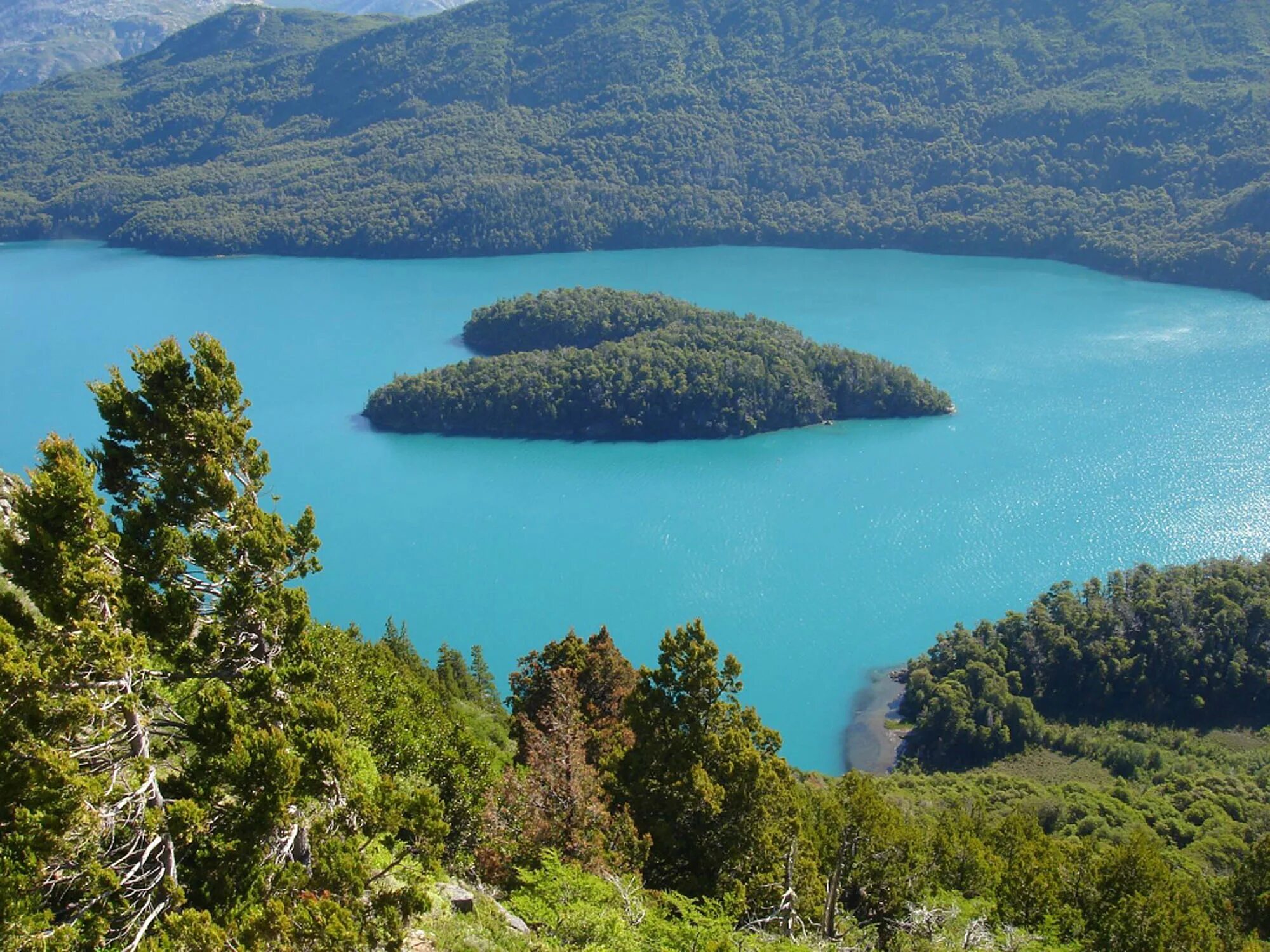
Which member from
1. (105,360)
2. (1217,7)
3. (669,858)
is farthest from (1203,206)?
(669,858)

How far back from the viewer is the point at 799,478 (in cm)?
6912

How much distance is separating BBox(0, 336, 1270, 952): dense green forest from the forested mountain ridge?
10752 cm

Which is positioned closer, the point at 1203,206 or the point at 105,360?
the point at 105,360

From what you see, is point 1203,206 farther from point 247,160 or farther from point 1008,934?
point 247,160

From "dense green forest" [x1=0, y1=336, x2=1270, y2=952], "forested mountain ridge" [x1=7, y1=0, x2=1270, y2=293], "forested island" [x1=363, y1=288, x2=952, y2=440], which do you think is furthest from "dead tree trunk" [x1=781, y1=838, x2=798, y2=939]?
"forested mountain ridge" [x1=7, y1=0, x2=1270, y2=293]

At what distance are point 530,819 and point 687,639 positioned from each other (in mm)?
5612

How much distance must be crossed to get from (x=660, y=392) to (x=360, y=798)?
67.2 metres

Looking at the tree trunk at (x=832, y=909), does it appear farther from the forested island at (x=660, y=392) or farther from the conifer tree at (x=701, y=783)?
the forested island at (x=660, y=392)

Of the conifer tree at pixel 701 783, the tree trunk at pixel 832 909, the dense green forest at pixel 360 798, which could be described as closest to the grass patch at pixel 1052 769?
the dense green forest at pixel 360 798

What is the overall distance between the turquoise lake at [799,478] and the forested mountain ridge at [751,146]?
24.7m

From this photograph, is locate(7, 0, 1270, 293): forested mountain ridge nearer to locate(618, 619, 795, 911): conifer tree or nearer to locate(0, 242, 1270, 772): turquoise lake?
locate(0, 242, 1270, 772): turquoise lake

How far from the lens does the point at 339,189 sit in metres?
166

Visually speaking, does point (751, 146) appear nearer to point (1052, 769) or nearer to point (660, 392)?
point (660, 392)

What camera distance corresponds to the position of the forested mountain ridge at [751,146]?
133 meters
